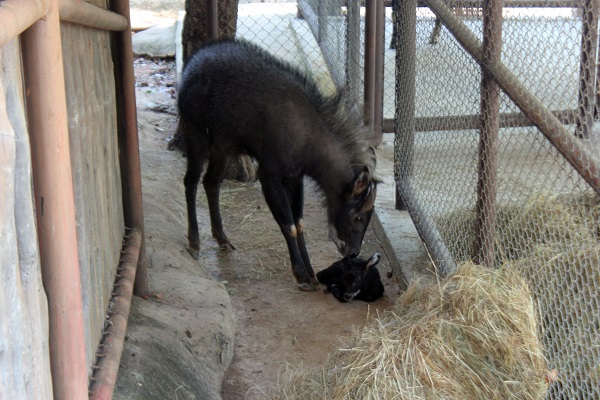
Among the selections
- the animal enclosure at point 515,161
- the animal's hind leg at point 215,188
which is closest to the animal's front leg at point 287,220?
the animal's hind leg at point 215,188

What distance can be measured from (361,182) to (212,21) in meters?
2.72

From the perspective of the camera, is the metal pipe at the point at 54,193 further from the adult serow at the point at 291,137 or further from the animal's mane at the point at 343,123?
the animal's mane at the point at 343,123

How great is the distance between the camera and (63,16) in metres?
2.67

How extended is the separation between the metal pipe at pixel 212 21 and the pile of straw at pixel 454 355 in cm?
453

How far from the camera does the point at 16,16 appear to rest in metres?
1.71

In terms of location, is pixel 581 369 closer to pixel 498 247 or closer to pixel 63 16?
pixel 498 247

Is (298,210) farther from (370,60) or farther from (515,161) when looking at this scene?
(370,60)

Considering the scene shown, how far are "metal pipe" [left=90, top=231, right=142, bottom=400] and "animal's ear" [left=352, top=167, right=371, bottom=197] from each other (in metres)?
2.08

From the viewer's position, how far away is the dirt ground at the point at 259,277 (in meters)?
4.97

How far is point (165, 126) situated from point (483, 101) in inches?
255

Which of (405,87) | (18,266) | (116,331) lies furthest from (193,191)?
(18,266)

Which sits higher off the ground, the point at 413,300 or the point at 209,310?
the point at 413,300

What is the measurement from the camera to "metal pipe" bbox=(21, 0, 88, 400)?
2.05m

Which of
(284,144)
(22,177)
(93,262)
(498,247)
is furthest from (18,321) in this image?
(284,144)
